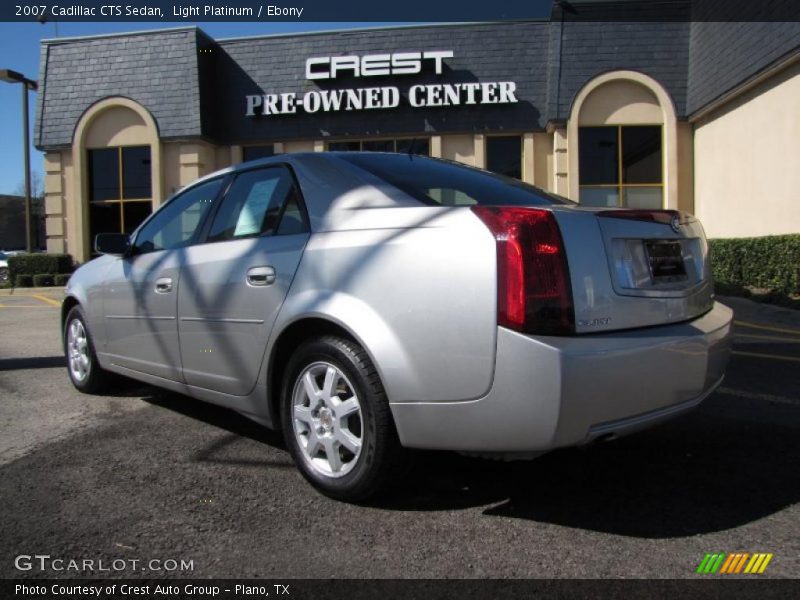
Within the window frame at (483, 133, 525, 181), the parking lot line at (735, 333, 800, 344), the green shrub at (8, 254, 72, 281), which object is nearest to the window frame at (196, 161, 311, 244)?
the parking lot line at (735, 333, 800, 344)

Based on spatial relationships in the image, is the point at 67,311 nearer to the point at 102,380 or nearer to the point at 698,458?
the point at 102,380

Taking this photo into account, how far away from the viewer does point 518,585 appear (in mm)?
2205

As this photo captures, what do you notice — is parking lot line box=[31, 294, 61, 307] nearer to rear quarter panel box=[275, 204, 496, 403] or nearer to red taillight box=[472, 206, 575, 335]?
rear quarter panel box=[275, 204, 496, 403]

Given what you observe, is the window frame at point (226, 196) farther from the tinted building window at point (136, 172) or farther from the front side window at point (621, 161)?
the tinted building window at point (136, 172)

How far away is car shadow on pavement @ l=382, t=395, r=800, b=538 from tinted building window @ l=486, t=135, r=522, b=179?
13733 mm

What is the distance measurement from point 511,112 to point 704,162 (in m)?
4.77

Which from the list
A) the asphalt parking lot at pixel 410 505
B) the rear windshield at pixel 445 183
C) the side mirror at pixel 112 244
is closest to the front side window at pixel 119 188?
the side mirror at pixel 112 244

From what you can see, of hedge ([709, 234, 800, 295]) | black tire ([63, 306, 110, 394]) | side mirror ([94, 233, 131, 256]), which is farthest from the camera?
hedge ([709, 234, 800, 295])

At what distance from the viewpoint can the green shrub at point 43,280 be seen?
1756 cm

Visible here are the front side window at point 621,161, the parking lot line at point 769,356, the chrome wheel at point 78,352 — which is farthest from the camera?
the front side window at point 621,161

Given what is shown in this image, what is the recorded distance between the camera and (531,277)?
238 cm

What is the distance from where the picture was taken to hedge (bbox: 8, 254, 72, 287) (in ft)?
58.9

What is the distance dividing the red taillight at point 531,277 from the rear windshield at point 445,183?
1.50ft

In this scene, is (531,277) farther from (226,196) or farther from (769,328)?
(769,328)
